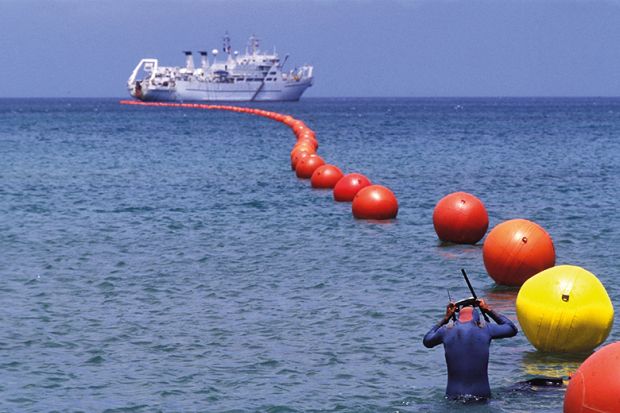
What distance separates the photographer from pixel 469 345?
10.7 m

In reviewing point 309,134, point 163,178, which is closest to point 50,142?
point 309,134

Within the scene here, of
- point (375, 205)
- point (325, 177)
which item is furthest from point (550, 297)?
point (325, 177)

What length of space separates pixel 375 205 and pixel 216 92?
156m

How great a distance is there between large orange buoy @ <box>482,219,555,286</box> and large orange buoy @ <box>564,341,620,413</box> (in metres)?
7.95

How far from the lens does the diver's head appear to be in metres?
10.9

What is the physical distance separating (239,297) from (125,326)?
2411mm

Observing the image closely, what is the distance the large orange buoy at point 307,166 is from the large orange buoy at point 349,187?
7948 millimetres

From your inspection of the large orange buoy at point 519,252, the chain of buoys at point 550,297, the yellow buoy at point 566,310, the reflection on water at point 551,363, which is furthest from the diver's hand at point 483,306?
the large orange buoy at point 519,252

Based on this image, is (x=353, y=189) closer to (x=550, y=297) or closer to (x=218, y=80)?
(x=550, y=297)

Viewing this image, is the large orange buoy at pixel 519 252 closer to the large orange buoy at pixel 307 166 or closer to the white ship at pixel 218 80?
the large orange buoy at pixel 307 166

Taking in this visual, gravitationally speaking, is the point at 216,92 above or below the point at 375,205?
below

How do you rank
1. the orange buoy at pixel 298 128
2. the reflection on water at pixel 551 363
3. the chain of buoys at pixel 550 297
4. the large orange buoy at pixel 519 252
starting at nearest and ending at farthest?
the chain of buoys at pixel 550 297 < the reflection on water at pixel 551 363 < the large orange buoy at pixel 519 252 < the orange buoy at pixel 298 128

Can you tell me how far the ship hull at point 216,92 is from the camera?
178 m

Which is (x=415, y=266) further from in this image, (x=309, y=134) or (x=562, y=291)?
(x=309, y=134)
